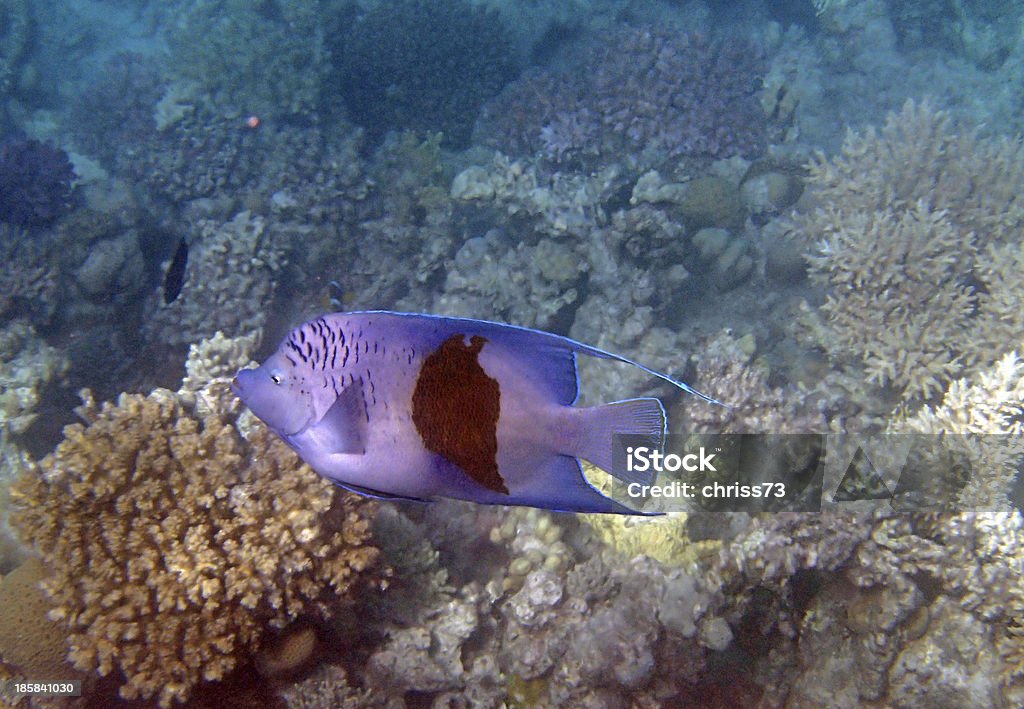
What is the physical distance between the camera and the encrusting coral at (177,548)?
2686mm

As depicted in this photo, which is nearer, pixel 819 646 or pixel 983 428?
pixel 819 646

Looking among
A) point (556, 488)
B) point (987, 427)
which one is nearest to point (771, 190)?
point (987, 427)

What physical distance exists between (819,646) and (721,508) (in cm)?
101

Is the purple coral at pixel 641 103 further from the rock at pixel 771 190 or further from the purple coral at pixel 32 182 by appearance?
the purple coral at pixel 32 182

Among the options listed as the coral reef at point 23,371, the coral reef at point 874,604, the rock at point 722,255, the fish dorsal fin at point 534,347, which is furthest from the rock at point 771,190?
the coral reef at point 23,371

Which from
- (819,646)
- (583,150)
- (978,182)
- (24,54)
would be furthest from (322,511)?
(24,54)

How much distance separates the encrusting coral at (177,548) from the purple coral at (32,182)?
5.05m

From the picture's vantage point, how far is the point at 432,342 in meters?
1.19

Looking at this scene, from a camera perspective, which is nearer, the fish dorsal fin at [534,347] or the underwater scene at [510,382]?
the fish dorsal fin at [534,347]

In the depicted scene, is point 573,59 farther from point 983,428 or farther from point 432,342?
point 432,342

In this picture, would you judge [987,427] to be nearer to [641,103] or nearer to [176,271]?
[176,271]

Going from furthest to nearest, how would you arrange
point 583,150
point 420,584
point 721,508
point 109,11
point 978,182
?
1. point 109,11
2. point 583,150
3. point 978,182
4. point 721,508
5. point 420,584

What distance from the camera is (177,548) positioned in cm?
278

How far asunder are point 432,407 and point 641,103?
8590 mm
